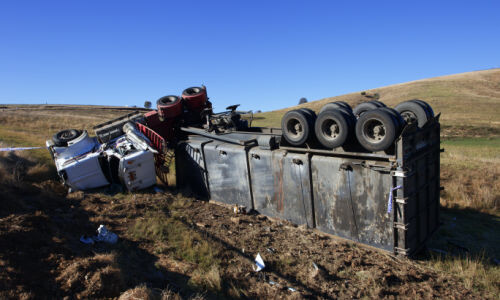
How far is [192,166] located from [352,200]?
499 cm

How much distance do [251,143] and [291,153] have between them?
4.31 feet

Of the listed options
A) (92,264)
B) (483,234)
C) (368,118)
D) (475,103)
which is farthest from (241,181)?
(475,103)

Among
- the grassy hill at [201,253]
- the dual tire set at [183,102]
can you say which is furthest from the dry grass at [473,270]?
the dual tire set at [183,102]

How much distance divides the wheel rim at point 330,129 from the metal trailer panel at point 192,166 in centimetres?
371

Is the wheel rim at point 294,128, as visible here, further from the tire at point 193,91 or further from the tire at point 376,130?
the tire at point 193,91

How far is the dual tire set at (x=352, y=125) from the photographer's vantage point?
4926mm

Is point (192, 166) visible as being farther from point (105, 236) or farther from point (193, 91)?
point (105, 236)

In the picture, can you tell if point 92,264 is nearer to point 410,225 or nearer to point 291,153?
point 291,153

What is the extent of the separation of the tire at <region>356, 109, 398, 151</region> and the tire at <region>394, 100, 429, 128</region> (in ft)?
3.95

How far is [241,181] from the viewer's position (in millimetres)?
7641

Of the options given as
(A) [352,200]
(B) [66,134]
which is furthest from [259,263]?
(B) [66,134]

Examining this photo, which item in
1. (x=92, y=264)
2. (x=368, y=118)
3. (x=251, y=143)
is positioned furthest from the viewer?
(x=251, y=143)

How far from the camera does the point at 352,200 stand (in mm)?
5500

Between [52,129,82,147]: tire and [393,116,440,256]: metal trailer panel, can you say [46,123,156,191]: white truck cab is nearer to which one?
[52,129,82,147]: tire
